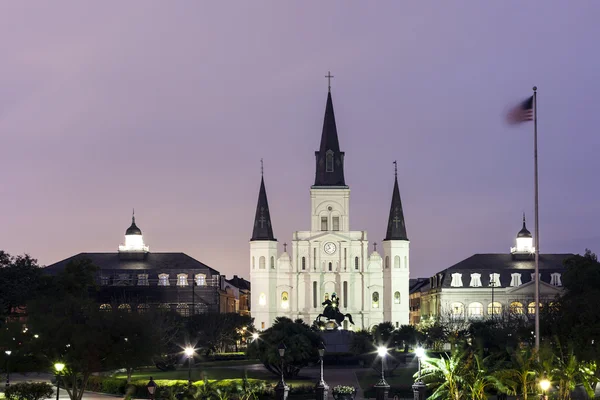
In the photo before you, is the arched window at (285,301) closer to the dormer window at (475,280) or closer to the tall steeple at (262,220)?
the tall steeple at (262,220)

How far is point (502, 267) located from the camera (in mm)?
177000

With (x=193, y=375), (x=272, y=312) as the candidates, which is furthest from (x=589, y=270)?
(x=272, y=312)

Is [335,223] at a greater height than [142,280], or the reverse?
[335,223]

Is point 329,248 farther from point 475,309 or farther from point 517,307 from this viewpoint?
point 517,307

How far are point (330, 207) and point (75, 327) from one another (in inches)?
4424

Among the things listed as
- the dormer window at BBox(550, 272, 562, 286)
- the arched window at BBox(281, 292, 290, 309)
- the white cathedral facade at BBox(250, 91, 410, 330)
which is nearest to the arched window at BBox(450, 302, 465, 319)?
the white cathedral facade at BBox(250, 91, 410, 330)

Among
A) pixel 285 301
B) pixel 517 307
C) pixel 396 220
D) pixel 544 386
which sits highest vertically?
pixel 396 220

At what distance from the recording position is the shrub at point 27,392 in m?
55.9

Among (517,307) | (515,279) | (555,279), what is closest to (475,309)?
(515,279)

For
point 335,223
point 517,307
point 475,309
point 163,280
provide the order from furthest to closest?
point 475,309
point 335,223
point 163,280
point 517,307

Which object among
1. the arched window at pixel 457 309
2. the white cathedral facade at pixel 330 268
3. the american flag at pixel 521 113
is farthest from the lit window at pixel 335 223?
the american flag at pixel 521 113

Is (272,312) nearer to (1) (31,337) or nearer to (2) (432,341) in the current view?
(2) (432,341)

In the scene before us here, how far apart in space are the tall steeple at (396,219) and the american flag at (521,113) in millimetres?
120524

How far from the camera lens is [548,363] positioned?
141ft
